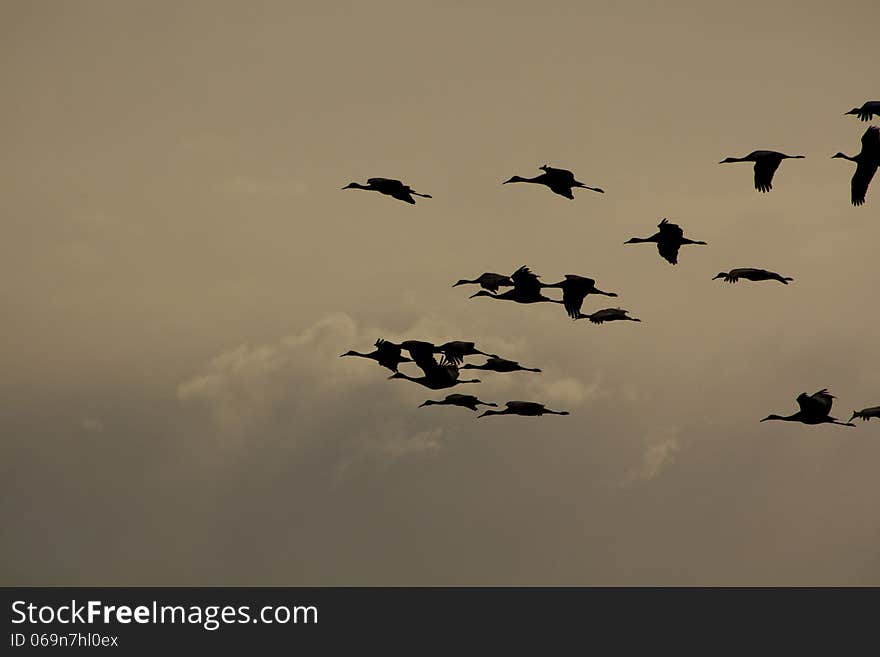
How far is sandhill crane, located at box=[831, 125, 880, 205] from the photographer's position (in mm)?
73812

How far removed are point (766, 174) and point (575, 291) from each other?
333 inches

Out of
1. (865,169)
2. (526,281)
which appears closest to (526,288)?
(526,281)

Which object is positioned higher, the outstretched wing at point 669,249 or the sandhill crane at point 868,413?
the outstretched wing at point 669,249

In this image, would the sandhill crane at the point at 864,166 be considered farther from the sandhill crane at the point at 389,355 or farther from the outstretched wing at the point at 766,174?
the sandhill crane at the point at 389,355

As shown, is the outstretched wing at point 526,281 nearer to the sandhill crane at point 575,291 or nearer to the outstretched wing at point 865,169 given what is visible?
the sandhill crane at point 575,291

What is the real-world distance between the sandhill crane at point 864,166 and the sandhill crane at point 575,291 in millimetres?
9956

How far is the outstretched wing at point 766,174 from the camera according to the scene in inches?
2938

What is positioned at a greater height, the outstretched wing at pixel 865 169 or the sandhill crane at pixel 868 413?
the outstretched wing at pixel 865 169

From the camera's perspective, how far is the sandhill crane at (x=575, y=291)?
75.2 metres

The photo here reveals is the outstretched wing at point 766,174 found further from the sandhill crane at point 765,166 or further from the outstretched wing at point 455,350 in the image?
the outstretched wing at point 455,350

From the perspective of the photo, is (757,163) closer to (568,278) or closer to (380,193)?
(568,278)

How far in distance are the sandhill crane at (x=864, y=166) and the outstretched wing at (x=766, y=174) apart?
3062 mm

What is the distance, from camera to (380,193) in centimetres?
7619
